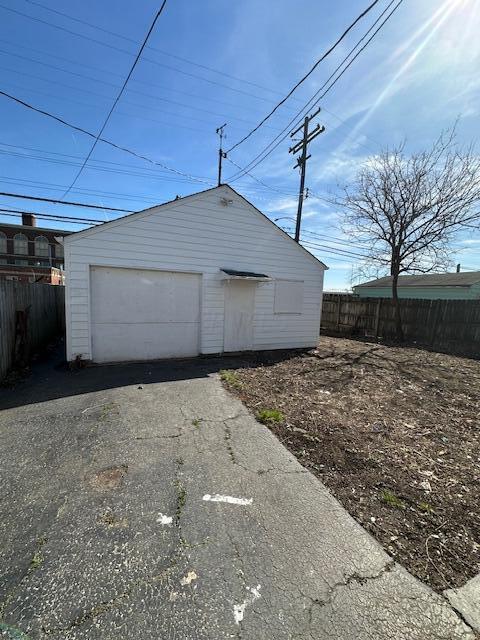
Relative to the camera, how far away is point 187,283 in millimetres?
7414

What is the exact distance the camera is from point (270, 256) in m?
8.47

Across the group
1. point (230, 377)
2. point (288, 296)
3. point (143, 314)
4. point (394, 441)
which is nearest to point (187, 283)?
point (143, 314)

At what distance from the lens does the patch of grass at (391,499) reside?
252 cm

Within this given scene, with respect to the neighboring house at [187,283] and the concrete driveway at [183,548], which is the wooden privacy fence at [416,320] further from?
the concrete driveway at [183,548]

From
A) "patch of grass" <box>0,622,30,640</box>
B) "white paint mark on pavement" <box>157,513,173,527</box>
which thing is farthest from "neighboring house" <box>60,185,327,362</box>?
"patch of grass" <box>0,622,30,640</box>

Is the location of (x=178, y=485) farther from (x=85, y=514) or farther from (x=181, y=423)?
(x=181, y=423)

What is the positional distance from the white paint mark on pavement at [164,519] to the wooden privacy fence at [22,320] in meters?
4.68

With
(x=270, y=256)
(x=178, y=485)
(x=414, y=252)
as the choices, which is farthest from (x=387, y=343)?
(x=178, y=485)

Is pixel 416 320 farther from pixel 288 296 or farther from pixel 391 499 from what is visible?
pixel 391 499

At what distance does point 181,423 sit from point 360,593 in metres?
2.68

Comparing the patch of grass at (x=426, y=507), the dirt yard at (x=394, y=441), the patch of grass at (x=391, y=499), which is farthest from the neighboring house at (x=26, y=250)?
the patch of grass at (x=426, y=507)

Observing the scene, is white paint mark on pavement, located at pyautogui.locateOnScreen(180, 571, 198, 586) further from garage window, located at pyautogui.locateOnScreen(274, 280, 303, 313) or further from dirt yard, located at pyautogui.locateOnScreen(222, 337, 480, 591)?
garage window, located at pyautogui.locateOnScreen(274, 280, 303, 313)

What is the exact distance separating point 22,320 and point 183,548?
605cm

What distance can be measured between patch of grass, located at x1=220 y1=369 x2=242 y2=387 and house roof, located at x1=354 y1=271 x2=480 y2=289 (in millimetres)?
15687
